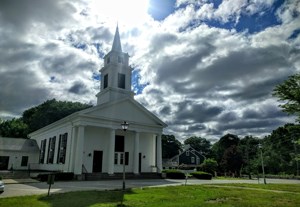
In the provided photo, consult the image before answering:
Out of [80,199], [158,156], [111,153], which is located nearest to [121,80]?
[111,153]

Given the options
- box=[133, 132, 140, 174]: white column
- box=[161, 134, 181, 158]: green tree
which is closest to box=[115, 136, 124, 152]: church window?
box=[133, 132, 140, 174]: white column

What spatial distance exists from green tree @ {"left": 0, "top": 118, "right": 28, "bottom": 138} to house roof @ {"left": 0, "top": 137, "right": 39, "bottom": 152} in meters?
21.7

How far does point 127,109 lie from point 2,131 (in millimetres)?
45910

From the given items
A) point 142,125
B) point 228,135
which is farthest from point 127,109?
point 228,135

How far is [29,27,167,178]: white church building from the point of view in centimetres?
2686

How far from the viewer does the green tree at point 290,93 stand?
44.4 ft

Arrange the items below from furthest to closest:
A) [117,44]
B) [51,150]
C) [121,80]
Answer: [117,44] → [121,80] → [51,150]

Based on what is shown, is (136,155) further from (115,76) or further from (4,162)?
(4,162)

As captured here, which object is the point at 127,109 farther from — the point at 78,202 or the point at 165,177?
the point at 78,202

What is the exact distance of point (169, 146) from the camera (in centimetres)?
9069

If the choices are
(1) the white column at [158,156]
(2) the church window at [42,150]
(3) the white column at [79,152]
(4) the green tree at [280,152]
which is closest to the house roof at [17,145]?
(2) the church window at [42,150]

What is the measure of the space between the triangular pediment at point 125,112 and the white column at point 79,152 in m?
1.98

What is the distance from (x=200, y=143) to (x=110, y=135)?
89.7m

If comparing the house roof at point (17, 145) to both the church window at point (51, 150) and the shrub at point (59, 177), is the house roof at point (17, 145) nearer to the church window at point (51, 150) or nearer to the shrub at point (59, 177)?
the church window at point (51, 150)
